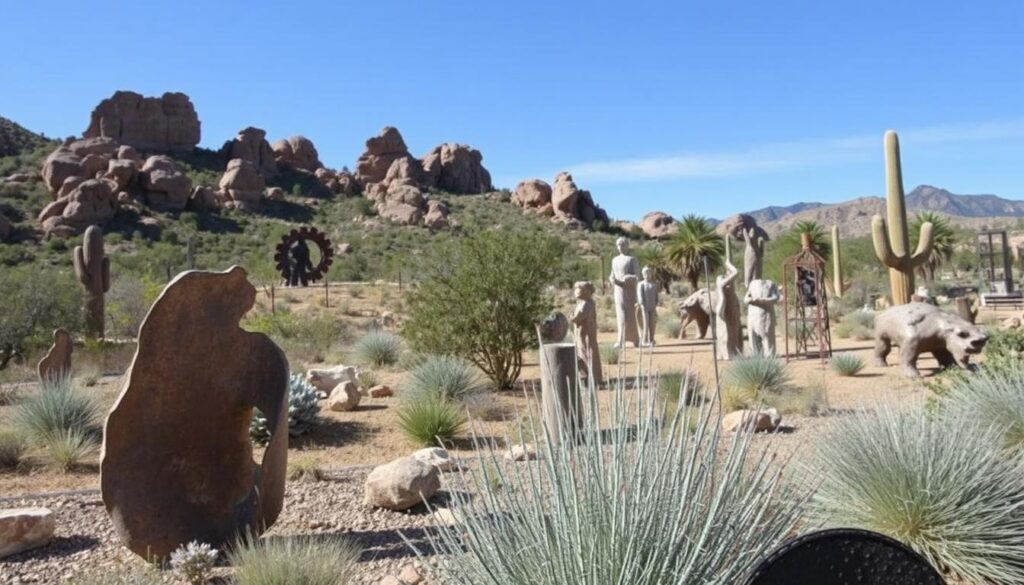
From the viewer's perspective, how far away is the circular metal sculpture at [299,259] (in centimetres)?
3941

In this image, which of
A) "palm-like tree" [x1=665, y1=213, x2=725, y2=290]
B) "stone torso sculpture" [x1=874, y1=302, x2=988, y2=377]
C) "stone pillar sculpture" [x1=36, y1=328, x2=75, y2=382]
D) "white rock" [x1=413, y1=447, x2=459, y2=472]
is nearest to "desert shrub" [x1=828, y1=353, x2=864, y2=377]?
"stone torso sculpture" [x1=874, y1=302, x2=988, y2=377]

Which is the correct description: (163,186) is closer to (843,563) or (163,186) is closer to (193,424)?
(193,424)

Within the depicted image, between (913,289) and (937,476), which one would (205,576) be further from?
(913,289)

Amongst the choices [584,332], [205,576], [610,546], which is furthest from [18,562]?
[584,332]

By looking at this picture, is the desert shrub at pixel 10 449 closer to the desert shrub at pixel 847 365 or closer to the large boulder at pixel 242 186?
the desert shrub at pixel 847 365

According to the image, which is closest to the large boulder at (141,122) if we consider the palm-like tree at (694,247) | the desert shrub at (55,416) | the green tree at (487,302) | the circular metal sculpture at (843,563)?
the palm-like tree at (694,247)

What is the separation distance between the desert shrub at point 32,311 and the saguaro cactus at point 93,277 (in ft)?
0.99

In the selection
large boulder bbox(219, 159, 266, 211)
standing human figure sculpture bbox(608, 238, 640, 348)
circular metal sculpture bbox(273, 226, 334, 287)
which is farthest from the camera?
large boulder bbox(219, 159, 266, 211)

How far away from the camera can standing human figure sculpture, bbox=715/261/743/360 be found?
624 inches

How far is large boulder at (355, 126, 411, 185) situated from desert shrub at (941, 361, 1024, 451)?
73.0 m

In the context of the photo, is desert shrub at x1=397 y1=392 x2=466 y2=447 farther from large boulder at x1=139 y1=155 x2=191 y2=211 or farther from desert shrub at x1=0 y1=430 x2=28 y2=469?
large boulder at x1=139 y1=155 x2=191 y2=211

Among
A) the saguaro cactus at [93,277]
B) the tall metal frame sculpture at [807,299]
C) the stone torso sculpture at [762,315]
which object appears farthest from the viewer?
the saguaro cactus at [93,277]

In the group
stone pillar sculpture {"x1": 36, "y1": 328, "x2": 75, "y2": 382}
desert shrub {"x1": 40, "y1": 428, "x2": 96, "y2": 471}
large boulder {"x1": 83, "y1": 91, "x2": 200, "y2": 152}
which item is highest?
large boulder {"x1": 83, "y1": 91, "x2": 200, "y2": 152}

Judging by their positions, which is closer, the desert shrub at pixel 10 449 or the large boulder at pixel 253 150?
the desert shrub at pixel 10 449
